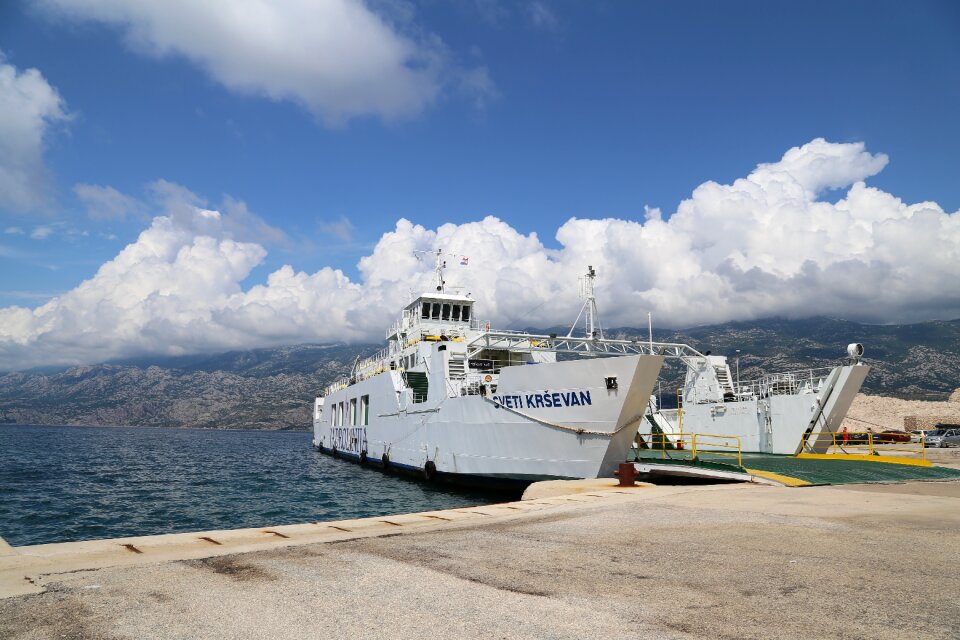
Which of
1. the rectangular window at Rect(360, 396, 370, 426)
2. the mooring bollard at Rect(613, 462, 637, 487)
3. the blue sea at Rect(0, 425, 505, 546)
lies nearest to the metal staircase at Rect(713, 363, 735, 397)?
the blue sea at Rect(0, 425, 505, 546)

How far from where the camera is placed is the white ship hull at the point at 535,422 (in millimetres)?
18297

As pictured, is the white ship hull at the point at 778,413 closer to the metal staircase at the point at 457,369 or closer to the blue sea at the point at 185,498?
the metal staircase at the point at 457,369

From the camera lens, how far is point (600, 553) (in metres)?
6.70

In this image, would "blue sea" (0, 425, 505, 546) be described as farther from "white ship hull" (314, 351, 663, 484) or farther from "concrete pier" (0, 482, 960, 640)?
"concrete pier" (0, 482, 960, 640)

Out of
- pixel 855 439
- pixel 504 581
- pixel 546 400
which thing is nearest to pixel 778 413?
pixel 546 400

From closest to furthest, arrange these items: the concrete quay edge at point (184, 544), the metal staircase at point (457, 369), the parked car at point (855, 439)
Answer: the concrete quay edge at point (184, 544), the metal staircase at point (457, 369), the parked car at point (855, 439)

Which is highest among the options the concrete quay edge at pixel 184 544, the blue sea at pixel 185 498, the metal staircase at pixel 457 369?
A: the metal staircase at pixel 457 369

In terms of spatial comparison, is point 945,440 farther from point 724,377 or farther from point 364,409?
point 364,409

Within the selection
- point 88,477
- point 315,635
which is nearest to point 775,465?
point 315,635

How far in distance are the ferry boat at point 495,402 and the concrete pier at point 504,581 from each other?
9448 mm

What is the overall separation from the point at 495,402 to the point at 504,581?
1610 cm

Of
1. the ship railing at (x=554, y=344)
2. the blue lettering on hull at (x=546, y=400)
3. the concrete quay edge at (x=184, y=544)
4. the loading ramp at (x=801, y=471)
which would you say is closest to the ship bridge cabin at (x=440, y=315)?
the ship railing at (x=554, y=344)

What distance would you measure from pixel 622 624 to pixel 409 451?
2569 cm

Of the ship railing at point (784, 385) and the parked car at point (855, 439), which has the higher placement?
the ship railing at point (784, 385)
